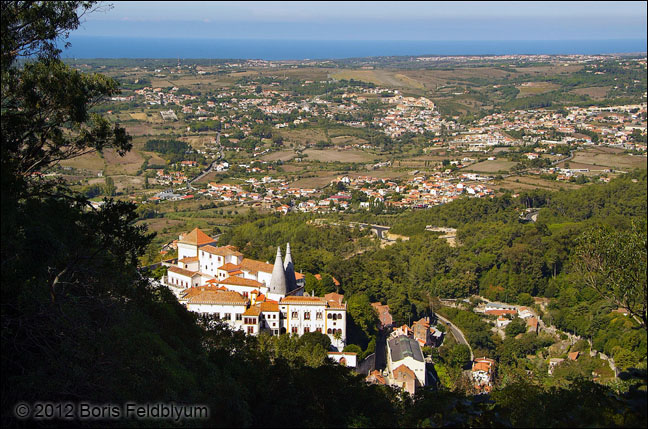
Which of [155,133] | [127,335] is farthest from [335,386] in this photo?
[155,133]

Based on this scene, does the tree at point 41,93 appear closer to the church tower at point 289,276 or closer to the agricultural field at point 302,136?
the church tower at point 289,276

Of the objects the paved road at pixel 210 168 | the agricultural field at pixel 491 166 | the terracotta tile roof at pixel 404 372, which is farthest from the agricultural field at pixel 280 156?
the terracotta tile roof at pixel 404 372

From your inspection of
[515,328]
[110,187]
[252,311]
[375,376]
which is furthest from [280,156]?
[375,376]

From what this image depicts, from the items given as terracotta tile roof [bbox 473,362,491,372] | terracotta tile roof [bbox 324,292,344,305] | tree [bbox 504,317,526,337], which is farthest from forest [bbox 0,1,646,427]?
tree [bbox 504,317,526,337]

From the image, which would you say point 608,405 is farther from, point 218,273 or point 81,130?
point 218,273

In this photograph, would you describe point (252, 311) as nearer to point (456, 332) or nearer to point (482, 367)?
point (482, 367)
